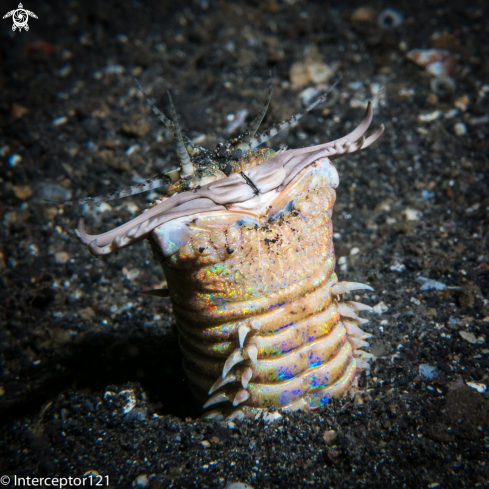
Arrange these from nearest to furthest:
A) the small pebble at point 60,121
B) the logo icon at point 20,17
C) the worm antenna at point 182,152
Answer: the worm antenna at point 182,152 < the small pebble at point 60,121 < the logo icon at point 20,17

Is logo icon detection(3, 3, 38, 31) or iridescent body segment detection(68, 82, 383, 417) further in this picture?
logo icon detection(3, 3, 38, 31)

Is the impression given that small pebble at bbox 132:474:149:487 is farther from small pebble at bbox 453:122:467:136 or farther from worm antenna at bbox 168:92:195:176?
small pebble at bbox 453:122:467:136

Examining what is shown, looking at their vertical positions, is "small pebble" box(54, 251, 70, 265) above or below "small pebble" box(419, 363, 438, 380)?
above

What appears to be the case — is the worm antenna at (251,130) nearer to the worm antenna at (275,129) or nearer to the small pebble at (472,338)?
the worm antenna at (275,129)

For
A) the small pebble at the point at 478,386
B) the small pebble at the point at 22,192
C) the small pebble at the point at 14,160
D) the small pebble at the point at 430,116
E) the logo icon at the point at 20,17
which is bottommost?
the small pebble at the point at 478,386

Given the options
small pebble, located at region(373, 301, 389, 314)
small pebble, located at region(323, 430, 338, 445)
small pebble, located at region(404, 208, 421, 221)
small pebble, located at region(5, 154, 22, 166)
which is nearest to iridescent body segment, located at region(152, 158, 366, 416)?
small pebble, located at region(323, 430, 338, 445)

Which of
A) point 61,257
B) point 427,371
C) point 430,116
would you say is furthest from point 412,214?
point 61,257

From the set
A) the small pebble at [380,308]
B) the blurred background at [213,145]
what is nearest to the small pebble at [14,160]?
the blurred background at [213,145]
